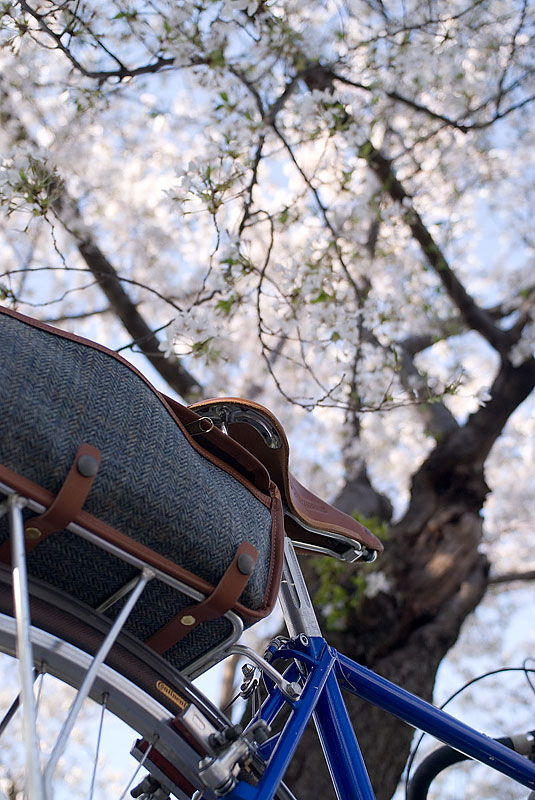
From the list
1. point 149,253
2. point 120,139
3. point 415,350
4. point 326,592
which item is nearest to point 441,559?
point 326,592

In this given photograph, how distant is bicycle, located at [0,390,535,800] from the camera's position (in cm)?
70

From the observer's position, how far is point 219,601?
817 millimetres

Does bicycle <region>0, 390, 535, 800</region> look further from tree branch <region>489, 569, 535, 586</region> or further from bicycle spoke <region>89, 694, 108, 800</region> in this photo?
tree branch <region>489, 569, 535, 586</region>

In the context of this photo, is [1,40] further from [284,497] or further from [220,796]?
[220,796]

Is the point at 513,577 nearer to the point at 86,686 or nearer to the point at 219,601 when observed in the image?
the point at 219,601

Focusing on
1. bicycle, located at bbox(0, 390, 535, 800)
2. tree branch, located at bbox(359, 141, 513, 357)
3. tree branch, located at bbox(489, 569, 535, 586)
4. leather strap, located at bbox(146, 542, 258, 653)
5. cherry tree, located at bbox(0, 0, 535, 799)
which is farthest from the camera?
tree branch, located at bbox(489, 569, 535, 586)

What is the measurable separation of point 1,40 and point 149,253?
4.40 m

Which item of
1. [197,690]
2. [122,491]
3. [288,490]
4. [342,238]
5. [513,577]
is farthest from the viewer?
[513,577]

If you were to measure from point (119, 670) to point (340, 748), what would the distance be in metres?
0.34

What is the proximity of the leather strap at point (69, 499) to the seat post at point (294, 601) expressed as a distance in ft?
1.44

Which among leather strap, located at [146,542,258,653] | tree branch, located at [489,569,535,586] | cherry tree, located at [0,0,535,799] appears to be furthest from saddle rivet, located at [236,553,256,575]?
tree branch, located at [489,569,535,586]

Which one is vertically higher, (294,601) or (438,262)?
(438,262)

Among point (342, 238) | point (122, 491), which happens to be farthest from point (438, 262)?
point (122, 491)

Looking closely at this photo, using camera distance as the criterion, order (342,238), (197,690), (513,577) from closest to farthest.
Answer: (197,690), (342,238), (513,577)
